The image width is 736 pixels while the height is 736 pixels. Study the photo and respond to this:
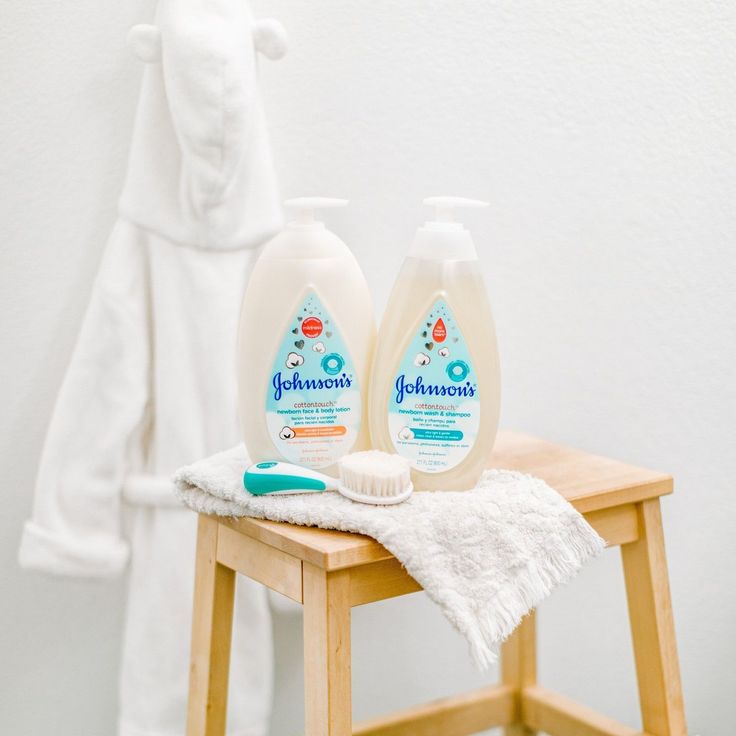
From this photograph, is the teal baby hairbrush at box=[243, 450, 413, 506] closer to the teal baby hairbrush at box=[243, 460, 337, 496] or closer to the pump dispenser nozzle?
the teal baby hairbrush at box=[243, 460, 337, 496]

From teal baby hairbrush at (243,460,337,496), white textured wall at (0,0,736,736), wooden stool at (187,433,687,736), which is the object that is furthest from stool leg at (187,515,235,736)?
white textured wall at (0,0,736,736)

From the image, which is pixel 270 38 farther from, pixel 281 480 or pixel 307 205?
pixel 281 480

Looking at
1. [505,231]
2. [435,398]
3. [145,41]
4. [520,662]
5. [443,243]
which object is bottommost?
[520,662]

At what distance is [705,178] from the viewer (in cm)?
115

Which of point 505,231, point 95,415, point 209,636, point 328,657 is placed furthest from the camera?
point 505,231

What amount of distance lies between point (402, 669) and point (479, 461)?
0.55 m

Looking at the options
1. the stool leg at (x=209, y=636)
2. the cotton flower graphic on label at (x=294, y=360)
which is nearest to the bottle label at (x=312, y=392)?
the cotton flower graphic on label at (x=294, y=360)

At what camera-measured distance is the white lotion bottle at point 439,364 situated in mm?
734

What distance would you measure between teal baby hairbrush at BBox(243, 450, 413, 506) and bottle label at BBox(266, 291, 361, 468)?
0.07 ft

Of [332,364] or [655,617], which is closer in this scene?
[332,364]

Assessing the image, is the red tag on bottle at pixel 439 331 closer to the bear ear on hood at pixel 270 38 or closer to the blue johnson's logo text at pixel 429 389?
the blue johnson's logo text at pixel 429 389

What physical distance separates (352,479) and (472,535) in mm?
92

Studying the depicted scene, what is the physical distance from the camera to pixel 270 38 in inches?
37.0

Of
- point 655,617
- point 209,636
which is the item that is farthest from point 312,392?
point 655,617
